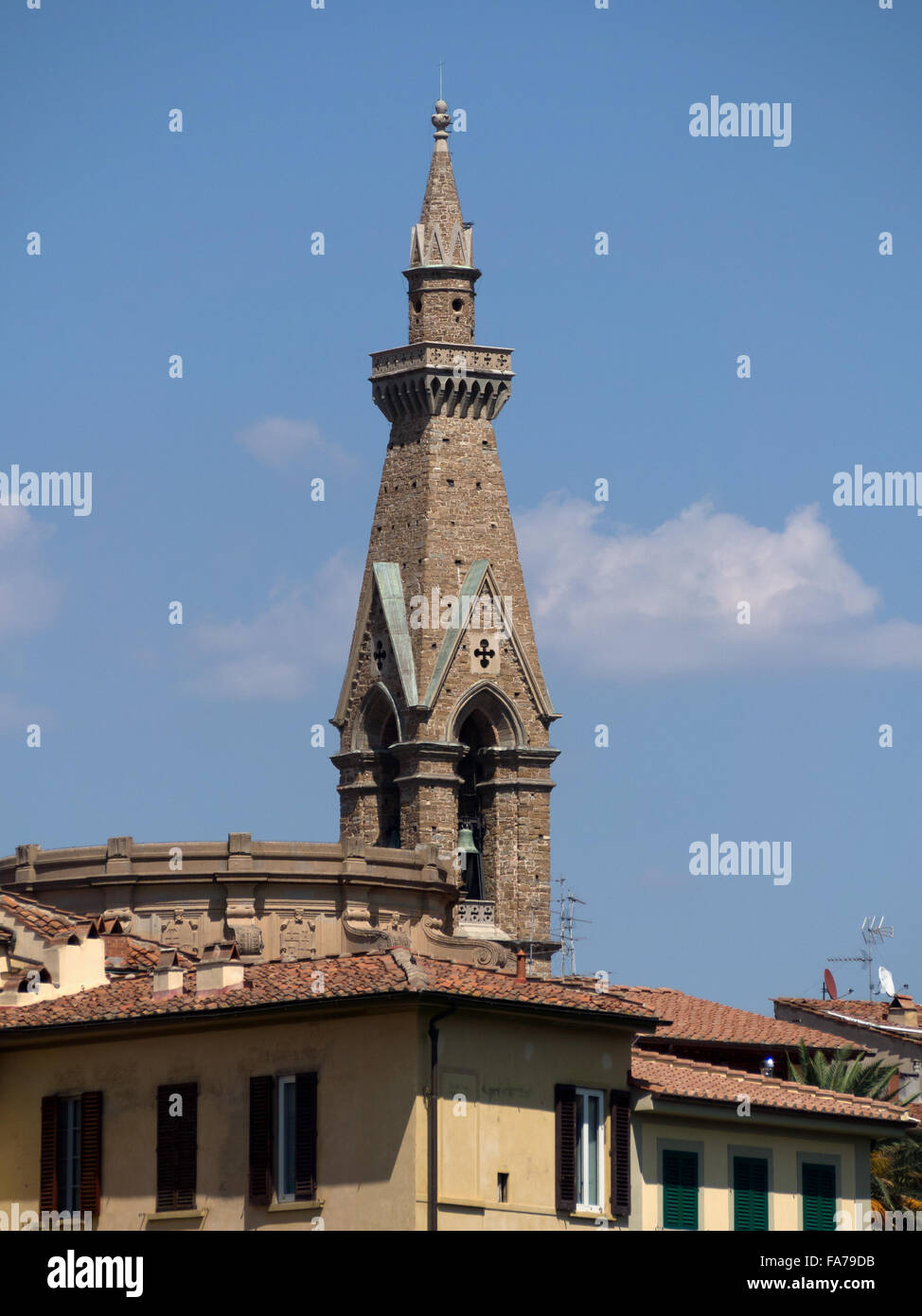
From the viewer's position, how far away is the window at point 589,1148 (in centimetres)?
4134

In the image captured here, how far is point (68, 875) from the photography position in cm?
7150

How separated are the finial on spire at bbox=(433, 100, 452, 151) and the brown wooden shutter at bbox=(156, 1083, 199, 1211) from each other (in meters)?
77.1

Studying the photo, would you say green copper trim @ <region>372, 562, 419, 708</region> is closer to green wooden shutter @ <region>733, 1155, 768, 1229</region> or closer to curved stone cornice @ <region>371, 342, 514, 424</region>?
curved stone cornice @ <region>371, 342, 514, 424</region>

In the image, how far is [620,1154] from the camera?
42125 mm

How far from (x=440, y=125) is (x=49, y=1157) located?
253 ft

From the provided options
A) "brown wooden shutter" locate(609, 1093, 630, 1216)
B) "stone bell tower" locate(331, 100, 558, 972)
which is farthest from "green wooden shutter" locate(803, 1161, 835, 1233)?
"stone bell tower" locate(331, 100, 558, 972)

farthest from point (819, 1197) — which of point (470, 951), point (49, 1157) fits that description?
point (470, 951)

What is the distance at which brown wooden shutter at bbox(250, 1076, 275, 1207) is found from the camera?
3900cm

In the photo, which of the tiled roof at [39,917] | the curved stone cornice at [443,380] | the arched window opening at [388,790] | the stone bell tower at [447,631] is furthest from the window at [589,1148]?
the curved stone cornice at [443,380]

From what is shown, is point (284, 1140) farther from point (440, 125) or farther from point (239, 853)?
point (440, 125)
